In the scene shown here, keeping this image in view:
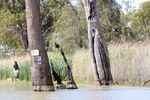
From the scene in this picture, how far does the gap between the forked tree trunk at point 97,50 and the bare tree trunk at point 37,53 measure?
15.7ft

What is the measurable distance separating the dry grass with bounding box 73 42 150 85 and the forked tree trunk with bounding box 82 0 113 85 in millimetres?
548

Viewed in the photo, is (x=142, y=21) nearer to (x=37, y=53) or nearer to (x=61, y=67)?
(x=61, y=67)

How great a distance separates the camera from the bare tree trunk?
44.2 ft

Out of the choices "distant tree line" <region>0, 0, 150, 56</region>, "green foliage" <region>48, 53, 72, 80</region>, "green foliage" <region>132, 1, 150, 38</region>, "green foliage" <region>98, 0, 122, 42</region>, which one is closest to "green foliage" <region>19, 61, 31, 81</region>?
"green foliage" <region>48, 53, 72, 80</region>

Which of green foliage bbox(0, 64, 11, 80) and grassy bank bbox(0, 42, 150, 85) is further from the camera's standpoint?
green foliage bbox(0, 64, 11, 80)

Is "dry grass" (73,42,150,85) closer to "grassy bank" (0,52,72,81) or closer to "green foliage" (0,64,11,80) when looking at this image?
"grassy bank" (0,52,72,81)

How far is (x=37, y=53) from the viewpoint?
44.3ft

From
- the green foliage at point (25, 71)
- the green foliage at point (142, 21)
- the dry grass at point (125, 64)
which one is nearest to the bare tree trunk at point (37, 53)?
the dry grass at point (125, 64)

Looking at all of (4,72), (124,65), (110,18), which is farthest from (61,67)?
(110,18)

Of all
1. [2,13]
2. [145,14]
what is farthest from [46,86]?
[145,14]

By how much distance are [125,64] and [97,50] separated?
1.17 meters

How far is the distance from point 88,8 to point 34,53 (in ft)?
18.4

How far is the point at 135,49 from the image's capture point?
→ 18641mm

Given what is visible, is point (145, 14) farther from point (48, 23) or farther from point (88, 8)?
point (88, 8)
